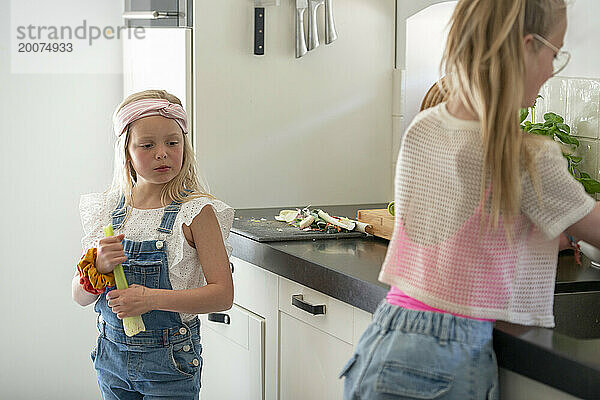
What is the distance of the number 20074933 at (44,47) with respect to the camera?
3.12 metres

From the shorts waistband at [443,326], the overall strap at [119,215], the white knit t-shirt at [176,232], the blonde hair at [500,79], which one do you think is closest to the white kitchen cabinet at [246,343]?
the white knit t-shirt at [176,232]

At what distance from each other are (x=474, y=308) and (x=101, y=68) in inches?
89.7

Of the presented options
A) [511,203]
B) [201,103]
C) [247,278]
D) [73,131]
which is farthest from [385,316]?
[73,131]

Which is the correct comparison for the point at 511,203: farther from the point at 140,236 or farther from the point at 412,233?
the point at 140,236

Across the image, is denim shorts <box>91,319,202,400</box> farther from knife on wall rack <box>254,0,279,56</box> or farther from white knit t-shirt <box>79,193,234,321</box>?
knife on wall rack <box>254,0,279,56</box>

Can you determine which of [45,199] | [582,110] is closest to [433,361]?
[582,110]

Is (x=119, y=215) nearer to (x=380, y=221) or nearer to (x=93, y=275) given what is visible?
(x=93, y=275)

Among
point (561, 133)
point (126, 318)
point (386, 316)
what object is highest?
point (561, 133)

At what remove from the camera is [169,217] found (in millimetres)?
1835

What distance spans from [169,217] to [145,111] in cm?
23

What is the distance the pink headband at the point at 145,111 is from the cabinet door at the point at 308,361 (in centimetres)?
54

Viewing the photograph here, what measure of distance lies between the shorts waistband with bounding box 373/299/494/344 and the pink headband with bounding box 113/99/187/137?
2.58 ft

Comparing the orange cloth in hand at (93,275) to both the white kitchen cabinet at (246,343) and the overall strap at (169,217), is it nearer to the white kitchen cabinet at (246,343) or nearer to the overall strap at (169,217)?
the overall strap at (169,217)

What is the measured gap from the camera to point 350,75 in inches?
109
